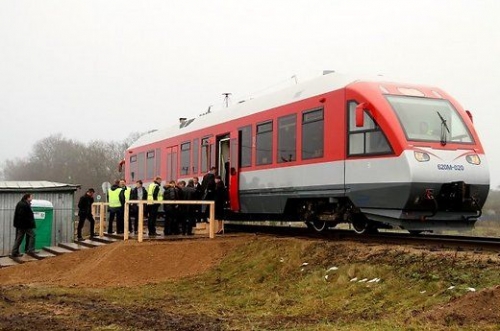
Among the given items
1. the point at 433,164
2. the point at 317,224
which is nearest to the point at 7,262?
the point at 317,224

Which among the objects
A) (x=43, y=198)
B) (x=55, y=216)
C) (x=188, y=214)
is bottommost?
(x=55, y=216)

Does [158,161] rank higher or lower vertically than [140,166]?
higher

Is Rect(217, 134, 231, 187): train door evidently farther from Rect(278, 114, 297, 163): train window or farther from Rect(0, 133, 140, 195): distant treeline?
Rect(0, 133, 140, 195): distant treeline

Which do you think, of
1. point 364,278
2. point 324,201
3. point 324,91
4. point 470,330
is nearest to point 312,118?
point 324,91

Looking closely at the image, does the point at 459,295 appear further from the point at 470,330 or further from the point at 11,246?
the point at 11,246

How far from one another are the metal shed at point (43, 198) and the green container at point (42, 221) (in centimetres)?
26

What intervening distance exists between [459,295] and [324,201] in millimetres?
6197

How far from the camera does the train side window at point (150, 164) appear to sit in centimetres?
2373

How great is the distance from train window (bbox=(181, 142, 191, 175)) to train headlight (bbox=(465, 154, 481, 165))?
32.4 feet

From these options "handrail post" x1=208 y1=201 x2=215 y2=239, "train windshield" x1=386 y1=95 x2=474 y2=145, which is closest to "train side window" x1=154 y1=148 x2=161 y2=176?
"handrail post" x1=208 y1=201 x2=215 y2=239

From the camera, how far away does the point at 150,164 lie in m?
24.1

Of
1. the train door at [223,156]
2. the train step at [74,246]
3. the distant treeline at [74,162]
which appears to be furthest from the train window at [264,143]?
the distant treeline at [74,162]

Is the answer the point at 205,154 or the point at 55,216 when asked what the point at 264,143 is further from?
the point at 55,216

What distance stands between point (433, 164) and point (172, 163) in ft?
38.0
